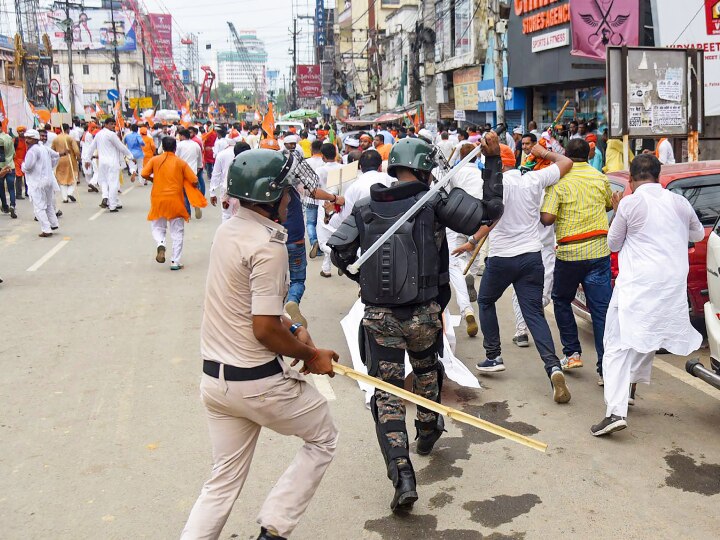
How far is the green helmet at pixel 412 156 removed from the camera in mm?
4473

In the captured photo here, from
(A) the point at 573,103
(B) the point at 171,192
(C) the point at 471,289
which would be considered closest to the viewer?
(C) the point at 471,289

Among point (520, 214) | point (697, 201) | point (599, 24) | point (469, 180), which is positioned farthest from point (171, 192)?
point (599, 24)

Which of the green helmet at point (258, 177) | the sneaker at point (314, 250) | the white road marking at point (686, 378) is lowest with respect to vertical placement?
the white road marking at point (686, 378)

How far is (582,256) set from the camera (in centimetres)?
598

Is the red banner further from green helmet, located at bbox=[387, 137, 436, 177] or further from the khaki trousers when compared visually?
the khaki trousers

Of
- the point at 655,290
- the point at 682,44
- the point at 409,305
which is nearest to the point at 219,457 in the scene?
→ the point at 409,305

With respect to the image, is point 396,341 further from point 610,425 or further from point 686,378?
point 686,378

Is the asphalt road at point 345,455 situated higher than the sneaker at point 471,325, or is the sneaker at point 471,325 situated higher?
the sneaker at point 471,325

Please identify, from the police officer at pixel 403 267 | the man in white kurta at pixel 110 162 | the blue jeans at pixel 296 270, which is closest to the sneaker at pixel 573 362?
the police officer at pixel 403 267

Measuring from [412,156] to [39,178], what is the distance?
435 inches

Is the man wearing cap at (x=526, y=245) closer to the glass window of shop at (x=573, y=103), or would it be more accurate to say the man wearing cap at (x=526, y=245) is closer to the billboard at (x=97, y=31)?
the glass window of shop at (x=573, y=103)

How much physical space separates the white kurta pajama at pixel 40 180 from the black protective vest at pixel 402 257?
35.6 ft

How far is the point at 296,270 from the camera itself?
8.16m

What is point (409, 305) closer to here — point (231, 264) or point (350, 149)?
point (231, 264)
